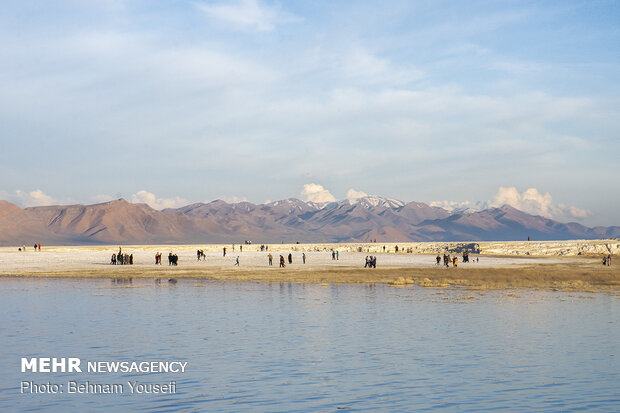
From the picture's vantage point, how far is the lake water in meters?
15.7

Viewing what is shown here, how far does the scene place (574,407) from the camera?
49.2 ft

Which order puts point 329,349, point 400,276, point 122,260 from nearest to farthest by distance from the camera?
point 329,349 → point 400,276 → point 122,260

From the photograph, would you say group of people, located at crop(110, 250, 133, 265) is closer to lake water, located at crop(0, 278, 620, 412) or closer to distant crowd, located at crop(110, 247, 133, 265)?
distant crowd, located at crop(110, 247, 133, 265)

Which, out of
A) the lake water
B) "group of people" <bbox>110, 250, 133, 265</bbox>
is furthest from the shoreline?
"group of people" <bbox>110, 250, 133, 265</bbox>

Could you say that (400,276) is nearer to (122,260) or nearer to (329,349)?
(329,349)

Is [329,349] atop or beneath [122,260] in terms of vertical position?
beneath

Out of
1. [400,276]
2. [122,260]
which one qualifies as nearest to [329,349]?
[400,276]

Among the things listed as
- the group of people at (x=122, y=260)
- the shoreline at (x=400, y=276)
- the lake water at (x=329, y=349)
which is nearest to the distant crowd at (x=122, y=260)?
the group of people at (x=122, y=260)

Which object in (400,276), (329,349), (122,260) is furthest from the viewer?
(122,260)

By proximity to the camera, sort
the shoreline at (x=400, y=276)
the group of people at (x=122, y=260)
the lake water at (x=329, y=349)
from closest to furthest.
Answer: the lake water at (x=329, y=349), the shoreline at (x=400, y=276), the group of people at (x=122, y=260)

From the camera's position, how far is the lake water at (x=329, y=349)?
1566 centimetres

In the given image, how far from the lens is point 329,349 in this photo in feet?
71.9

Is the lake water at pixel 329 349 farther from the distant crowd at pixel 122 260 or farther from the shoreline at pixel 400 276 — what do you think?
the distant crowd at pixel 122 260

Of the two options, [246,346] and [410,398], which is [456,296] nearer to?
[246,346]
